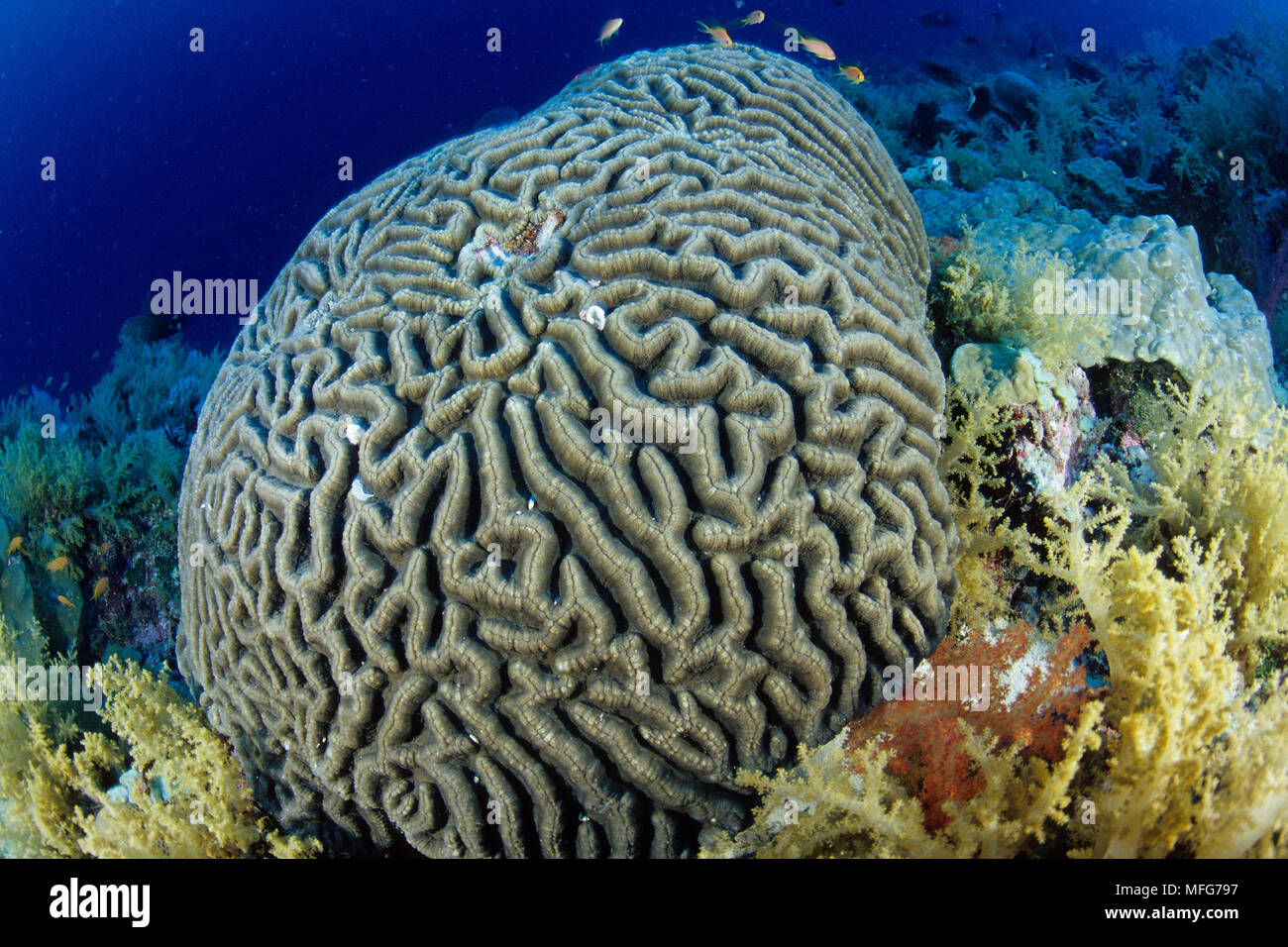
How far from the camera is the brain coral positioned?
288 centimetres

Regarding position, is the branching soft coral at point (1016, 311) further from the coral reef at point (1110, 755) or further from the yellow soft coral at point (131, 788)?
the yellow soft coral at point (131, 788)

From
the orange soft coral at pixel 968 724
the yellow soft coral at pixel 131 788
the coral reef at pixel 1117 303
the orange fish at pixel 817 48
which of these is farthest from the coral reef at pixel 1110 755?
the orange fish at pixel 817 48

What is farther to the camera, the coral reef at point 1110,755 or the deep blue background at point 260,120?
the deep blue background at point 260,120

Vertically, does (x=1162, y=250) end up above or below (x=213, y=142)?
below

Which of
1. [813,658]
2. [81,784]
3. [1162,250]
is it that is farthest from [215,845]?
[1162,250]

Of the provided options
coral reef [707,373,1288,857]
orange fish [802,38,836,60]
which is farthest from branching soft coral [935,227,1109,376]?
orange fish [802,38,836,60]

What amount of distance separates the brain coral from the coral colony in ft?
0.07

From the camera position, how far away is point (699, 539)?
287cm

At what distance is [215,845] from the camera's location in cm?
346

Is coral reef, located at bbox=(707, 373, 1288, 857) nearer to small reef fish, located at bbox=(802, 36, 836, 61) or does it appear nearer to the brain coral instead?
the brain coral

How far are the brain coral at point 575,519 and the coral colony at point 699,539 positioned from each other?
0.07 ft

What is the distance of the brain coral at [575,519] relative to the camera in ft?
9.45

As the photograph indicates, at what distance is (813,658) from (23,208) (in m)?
57.9
